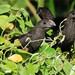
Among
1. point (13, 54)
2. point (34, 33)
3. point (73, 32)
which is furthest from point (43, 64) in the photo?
point (73, 32)

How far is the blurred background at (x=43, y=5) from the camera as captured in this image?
657cm

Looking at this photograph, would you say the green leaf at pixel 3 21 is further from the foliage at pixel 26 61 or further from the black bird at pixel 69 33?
the black bird at pixel 69 33

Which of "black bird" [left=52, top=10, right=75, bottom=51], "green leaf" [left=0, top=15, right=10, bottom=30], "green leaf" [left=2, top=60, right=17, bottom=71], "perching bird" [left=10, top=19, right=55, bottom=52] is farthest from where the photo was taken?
"black bird" [left=52, top=10, right=75, bottom=51]

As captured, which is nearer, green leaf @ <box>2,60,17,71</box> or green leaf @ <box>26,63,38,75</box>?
green leaf @ <box>2,60,17,71</box>

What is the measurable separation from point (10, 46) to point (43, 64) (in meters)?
0.35

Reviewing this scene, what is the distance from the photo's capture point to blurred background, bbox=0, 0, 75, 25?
6566 millimetres

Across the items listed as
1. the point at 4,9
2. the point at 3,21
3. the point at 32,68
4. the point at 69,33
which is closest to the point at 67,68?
the point at 32,68

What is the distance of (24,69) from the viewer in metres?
2.96

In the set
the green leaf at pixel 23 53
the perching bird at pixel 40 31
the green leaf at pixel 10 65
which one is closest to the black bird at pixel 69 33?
the perching bird at pixel 40 31

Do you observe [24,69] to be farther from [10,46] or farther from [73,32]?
[73,32]

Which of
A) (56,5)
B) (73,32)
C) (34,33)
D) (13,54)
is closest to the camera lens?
(13,54)

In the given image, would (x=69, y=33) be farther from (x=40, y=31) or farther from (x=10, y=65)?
(x=10, y=65)

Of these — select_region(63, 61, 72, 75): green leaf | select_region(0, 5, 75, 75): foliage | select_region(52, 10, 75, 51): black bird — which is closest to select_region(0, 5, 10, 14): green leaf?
select_region(0, 5, 75, 75): foliage

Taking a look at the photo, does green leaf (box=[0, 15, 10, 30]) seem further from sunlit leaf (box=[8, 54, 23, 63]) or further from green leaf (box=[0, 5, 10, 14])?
sunlit leaf (box=[8, 54, 23, 63])
